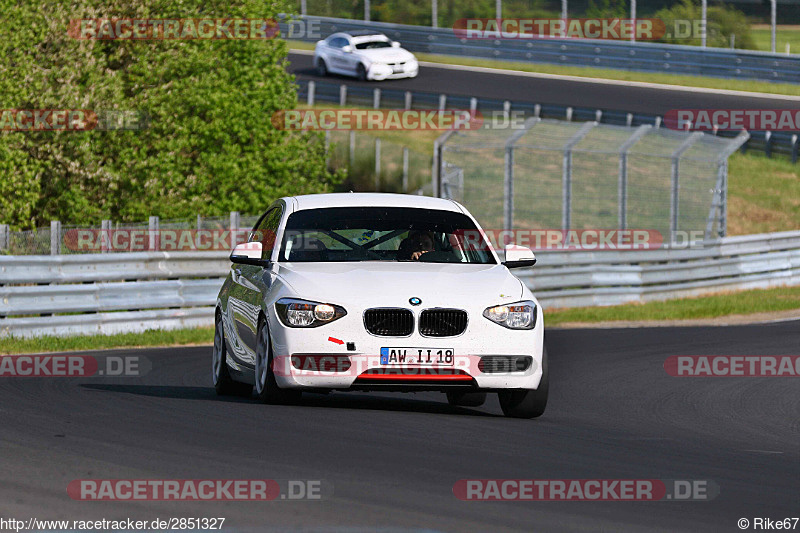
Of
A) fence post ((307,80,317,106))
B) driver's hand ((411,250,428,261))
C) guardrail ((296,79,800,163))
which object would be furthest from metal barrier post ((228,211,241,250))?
fence post ((307,80,317,106))

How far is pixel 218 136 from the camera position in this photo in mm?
31828

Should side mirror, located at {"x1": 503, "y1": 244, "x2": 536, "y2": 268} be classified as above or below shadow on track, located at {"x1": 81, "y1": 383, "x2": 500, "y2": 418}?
above

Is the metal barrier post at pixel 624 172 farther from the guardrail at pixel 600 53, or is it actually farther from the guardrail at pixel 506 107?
the guardrail at pixel 600 53

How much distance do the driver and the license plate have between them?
3.92ft

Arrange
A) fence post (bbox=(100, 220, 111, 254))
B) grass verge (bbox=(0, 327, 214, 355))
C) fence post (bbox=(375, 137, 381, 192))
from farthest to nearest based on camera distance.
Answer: fence post (bbox=(375, 137, 381, 192)), fence post (bbox=(100, 220, 111, 254)), grass verge (bbox=(0, 327, 214, 355))

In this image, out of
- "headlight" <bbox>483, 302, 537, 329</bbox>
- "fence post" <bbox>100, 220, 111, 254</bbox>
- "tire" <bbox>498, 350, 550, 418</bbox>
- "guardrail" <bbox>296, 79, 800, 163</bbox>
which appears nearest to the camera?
"headlight" <bbox>483, 302, 537, 329</bbox>

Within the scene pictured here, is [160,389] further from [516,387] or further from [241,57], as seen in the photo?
[241,57]

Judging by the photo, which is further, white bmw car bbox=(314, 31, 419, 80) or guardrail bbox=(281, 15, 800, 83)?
white bmw car bbox=(314, 31, 419, 80)

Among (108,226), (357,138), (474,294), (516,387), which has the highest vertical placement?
(474,294)

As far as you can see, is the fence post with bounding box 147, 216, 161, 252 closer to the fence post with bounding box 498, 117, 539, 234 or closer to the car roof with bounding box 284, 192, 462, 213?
the fence post with bounding box 498, 117, 539, 234

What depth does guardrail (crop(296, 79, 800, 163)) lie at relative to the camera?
42.8m

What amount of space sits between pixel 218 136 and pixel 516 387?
2257 centimetres

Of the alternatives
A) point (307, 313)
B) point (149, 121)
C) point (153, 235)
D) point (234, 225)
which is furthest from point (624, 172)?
point (307, 313)

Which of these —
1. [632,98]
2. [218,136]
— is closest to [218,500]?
[218,136]
